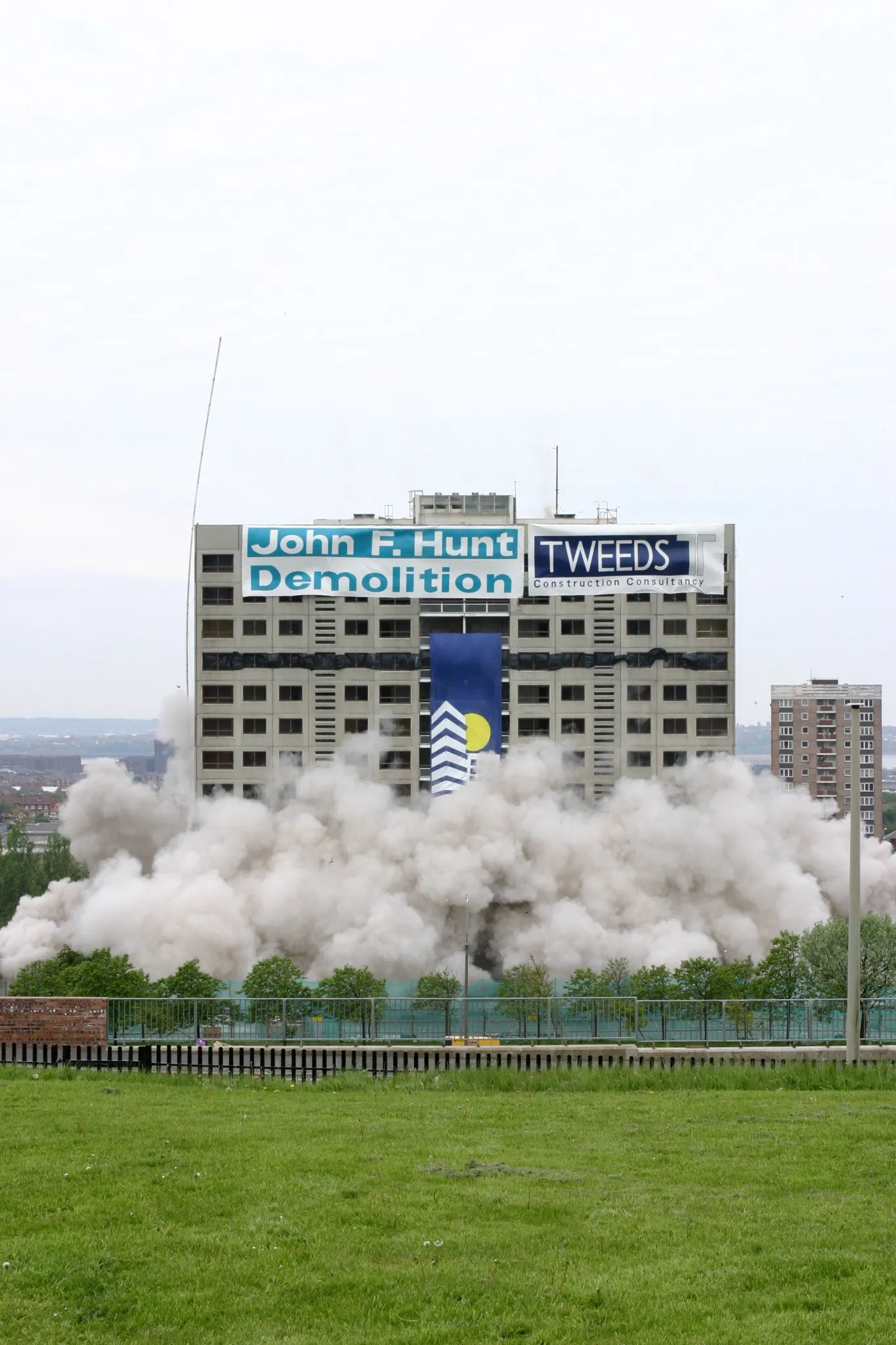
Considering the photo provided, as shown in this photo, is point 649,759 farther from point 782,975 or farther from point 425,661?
point 782,975

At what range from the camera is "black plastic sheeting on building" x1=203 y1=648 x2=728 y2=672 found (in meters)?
72.5

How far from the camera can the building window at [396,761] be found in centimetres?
7244

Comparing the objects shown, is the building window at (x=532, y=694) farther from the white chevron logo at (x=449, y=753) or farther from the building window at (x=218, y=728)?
the building window at (x=218, y=728)

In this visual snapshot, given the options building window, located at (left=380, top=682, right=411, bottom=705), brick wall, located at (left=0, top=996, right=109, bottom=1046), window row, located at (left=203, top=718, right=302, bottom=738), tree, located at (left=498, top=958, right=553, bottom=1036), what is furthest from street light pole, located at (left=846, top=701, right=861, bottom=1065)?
window row, located at (left=203, top=718, right=302, bottom=738)

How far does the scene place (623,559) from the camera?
67.8m

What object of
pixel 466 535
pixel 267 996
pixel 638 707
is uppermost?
pixel 466 535

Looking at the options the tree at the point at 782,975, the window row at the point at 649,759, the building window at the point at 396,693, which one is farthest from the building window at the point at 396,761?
the tree at the point at 782,975

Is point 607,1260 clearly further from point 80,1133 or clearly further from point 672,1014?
point 672,1014

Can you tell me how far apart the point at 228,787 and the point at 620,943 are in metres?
23.0

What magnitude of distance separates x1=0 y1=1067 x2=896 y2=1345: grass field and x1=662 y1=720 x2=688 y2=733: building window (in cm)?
5186

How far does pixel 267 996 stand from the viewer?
50.8 metres

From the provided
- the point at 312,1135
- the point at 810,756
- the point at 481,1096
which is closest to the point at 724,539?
the point at 481,1096

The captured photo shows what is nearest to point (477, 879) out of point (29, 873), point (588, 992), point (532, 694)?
point (532, 694)

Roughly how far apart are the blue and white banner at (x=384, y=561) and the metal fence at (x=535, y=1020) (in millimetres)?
25426
